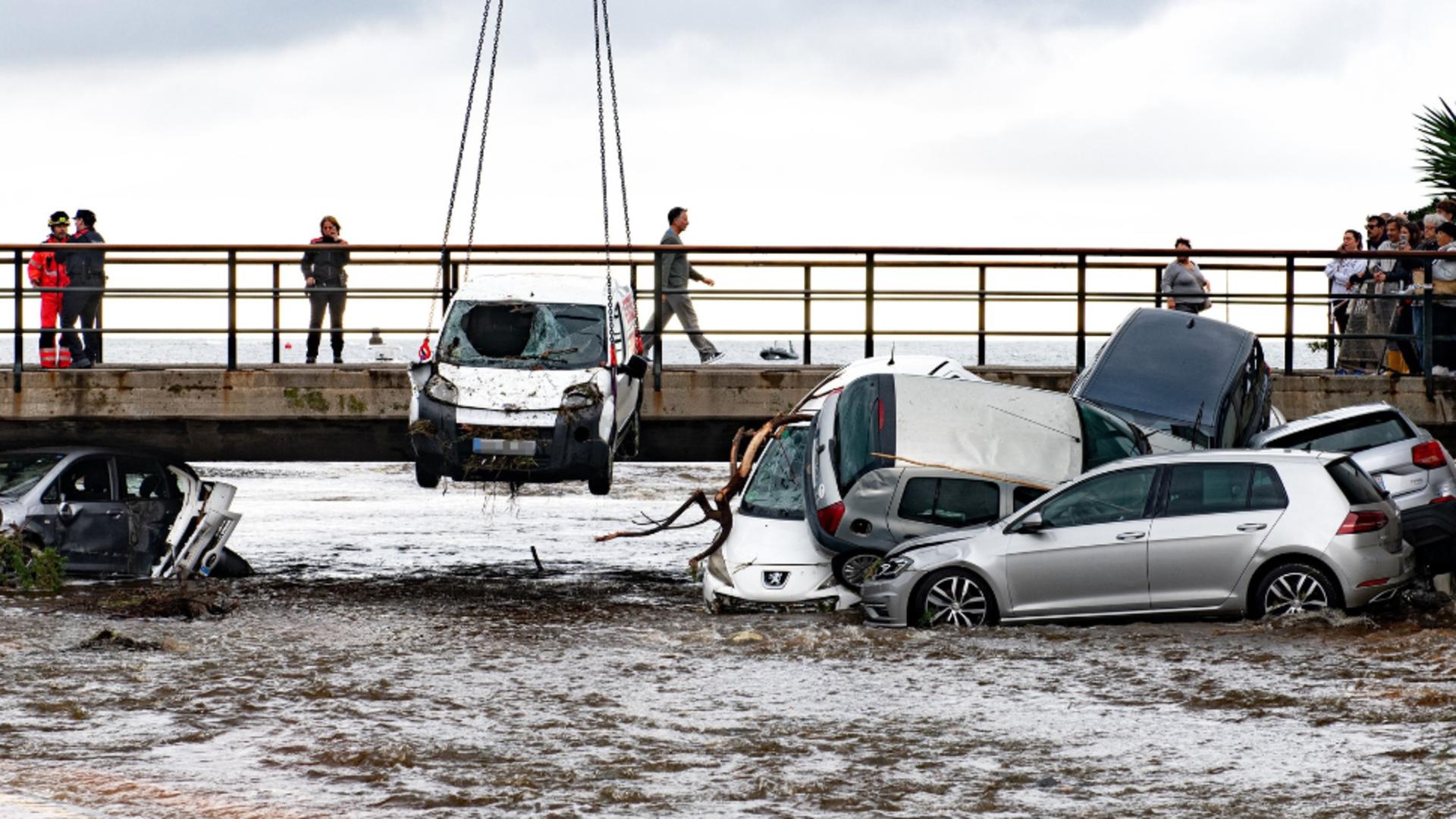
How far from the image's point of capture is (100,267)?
784 inches

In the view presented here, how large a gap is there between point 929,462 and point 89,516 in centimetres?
827

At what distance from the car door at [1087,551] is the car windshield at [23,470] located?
932cm

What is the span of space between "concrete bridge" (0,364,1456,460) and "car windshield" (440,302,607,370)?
1061 mm

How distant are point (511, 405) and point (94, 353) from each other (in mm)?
5079

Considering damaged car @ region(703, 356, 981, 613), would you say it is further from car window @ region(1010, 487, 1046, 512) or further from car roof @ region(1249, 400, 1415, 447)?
car roof @ region(1249, 400, 1415, 447)

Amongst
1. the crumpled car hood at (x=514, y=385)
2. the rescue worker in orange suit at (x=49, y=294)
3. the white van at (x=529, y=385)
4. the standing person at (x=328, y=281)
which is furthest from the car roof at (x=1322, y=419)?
the rescue worker in orange suit at (x=49, y=294)

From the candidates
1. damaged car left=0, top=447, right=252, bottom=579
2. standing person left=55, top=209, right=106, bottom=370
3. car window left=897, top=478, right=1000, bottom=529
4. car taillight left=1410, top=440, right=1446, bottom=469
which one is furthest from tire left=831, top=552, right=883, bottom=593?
standing person left=55, top=209, right=106, bottom=370

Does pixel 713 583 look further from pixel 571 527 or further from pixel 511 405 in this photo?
pixel 571 527

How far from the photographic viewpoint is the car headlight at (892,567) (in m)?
15.0

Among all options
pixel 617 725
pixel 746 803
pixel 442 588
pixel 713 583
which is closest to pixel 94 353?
pixel 442 588

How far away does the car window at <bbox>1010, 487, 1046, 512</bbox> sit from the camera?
15.4 metres

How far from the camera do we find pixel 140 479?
19156mm

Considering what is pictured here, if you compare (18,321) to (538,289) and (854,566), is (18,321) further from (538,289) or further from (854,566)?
(854,566)

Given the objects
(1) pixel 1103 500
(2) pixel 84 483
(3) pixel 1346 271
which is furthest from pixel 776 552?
(3) pixel 1346 271
